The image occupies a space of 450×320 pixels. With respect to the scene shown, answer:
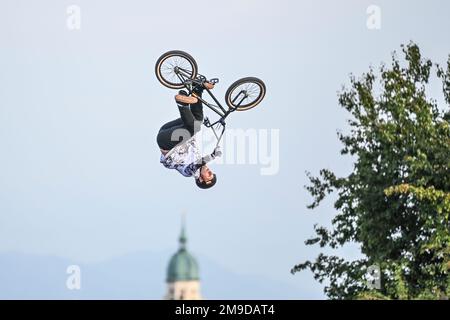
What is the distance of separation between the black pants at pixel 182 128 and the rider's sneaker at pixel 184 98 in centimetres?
12

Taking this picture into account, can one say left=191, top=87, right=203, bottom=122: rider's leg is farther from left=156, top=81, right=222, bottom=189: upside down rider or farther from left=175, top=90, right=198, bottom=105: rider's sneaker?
left=175, top=90, right=198, bottom=105: rider's sneaker

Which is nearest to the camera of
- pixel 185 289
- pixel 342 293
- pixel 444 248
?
pixel 444 248

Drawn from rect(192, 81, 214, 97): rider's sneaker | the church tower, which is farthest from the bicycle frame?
the church tower

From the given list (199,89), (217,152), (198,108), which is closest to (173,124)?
(198,108)

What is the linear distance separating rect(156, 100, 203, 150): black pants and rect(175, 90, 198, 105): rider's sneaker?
0.12m

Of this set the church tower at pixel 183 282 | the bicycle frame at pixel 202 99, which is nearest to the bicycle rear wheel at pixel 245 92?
the bicycle frame at pixel 202 99

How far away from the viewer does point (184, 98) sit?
25.2m

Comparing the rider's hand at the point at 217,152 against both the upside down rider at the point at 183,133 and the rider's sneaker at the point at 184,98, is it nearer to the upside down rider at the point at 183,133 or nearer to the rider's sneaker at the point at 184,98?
the upside down rider at the point at 183,133

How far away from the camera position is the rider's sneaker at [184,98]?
2517cm

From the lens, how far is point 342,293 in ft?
129

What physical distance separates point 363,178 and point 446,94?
4005 millimetres
